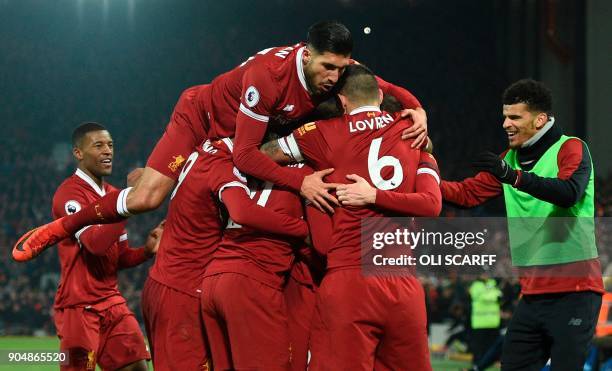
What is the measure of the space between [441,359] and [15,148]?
15.0 meters

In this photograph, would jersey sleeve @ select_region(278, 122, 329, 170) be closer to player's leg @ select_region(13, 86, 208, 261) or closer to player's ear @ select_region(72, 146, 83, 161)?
player's leg @ select_region(13, 86, 208, 261)

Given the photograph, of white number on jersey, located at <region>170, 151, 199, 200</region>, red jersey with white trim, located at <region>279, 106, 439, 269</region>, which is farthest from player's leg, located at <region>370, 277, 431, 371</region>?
white number on jersey, located at <region>170, 151, 199, 200</region>

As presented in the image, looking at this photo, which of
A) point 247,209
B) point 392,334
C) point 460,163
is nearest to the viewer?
point 392,334

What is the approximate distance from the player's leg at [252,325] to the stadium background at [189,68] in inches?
547

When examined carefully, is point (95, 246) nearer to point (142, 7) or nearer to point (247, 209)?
point (247, 209)

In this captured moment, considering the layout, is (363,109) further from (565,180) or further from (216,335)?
(216,335)

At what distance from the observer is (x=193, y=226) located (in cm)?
539

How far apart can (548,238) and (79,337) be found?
3.47 metres

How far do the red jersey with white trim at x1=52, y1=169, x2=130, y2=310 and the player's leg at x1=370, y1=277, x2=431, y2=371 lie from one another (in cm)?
282

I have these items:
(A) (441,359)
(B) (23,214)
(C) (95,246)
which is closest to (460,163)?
(A) (441,359)

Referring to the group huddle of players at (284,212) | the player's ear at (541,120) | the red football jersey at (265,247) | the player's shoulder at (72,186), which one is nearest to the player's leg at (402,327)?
the group huddle of players at (284,212)

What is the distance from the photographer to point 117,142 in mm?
24609

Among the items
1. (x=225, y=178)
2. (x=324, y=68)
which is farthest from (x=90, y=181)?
(x=324, y=68)

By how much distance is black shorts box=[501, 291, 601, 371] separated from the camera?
5.14 meters
